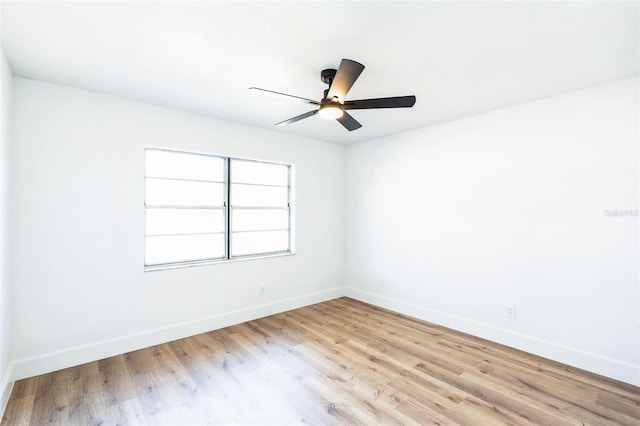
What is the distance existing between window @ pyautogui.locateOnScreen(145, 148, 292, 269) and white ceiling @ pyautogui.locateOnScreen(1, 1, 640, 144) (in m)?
0.82

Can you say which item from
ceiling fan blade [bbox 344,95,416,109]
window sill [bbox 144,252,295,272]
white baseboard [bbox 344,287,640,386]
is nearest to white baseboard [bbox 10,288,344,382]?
window sill [bbox 144,252,295,272]

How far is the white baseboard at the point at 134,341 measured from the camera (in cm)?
247

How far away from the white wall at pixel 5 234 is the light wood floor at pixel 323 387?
0.69 ft

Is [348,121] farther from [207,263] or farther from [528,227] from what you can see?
[207,263]

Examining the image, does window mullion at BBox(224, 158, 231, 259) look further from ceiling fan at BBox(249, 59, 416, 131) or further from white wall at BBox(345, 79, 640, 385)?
white wall at BBox(345, 79, 640, 385)

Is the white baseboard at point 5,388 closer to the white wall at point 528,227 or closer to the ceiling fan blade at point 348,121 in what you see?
the ceiling fan blade at point 348,121

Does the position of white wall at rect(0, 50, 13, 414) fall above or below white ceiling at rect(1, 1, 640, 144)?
below

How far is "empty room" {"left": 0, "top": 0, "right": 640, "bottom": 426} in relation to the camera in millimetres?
1917

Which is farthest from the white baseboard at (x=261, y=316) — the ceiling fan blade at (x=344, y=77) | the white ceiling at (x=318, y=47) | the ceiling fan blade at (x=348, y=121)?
the ceiling fan blade at (x=344, y=77)

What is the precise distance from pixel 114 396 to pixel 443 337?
10.4ft

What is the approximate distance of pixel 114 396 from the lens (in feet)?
7.22

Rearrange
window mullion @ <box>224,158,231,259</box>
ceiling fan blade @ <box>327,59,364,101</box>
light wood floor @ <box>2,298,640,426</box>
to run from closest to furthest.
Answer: ceiling fan blade @ <box>327,59,364,101</box> → light wood floor @ <box>2,298,640,426</box> → window mullion @ <box>224,158,231,259</box>

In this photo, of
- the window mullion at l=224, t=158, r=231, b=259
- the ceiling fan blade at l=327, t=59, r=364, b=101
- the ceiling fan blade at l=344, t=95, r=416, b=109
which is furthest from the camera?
the window mullion at l=224, t=158, r=231, b=259

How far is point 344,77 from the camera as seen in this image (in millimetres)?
1973
